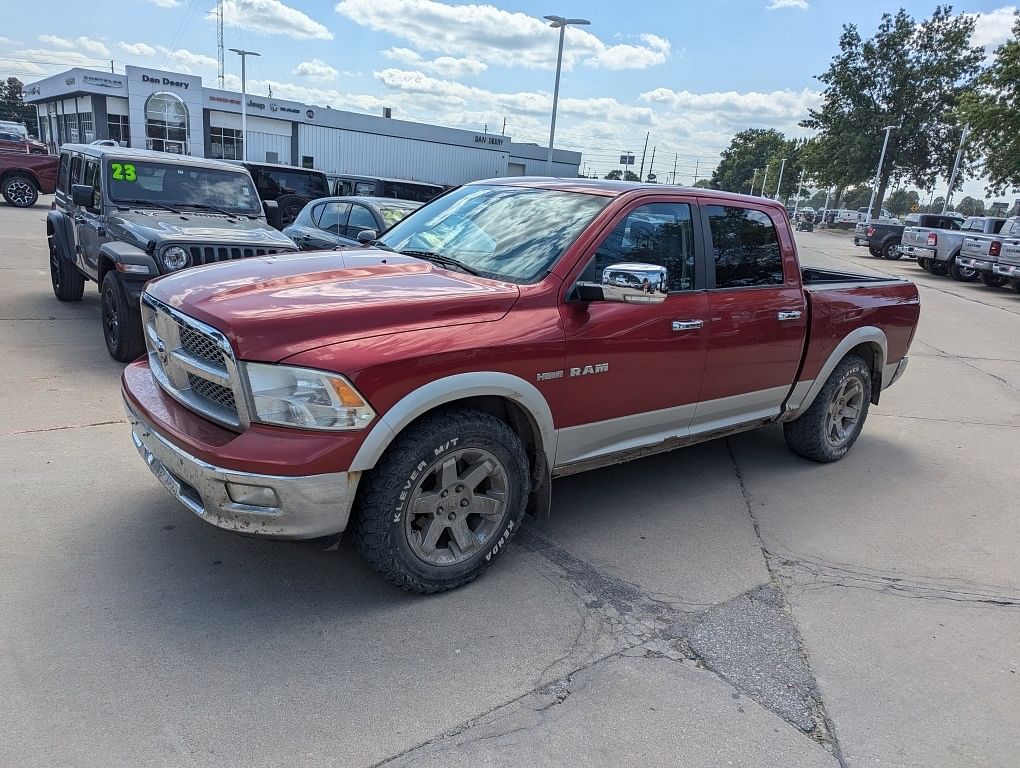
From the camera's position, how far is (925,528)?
459 cm

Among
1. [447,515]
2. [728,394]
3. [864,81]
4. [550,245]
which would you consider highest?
[864,81]

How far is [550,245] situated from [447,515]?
1.47 metres

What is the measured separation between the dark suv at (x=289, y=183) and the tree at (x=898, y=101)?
48499mm

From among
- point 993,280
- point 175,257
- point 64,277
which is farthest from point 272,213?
point 993,280

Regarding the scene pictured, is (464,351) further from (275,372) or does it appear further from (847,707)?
(847,707)

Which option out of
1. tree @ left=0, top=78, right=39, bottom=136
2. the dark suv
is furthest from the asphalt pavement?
tree @ left=0, top=78, right=39, bottom=136

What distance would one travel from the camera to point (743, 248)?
459 centimetres

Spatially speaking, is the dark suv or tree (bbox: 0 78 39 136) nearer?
the dark suv

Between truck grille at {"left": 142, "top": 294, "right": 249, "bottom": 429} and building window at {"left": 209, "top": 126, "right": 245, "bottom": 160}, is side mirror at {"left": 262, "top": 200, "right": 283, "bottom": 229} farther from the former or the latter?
building window at {"left": 209, "top": 126, "right": 245, "bottom": 160}

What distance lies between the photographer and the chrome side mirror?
334 centimetres

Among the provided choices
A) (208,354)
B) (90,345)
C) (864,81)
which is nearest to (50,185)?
(90,345)

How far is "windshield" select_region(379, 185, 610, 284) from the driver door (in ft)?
0.68

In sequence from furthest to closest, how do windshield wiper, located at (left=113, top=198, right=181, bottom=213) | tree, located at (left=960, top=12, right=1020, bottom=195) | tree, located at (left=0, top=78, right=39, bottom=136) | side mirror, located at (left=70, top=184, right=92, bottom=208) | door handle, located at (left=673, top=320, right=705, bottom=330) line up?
1. tree, located at (left=0, top=78, right=39, bottom=136)
2. tree, located at (left=960, top=12, right=1020, bottom=195)
3. windshield wiper, located at (left=113, top=198, right=181, bottom=213)
4. side mirror, located at (left=70, top=184, right=92, bottom=208)
5. door handle, located at (left=673, top=320, right=705, bottom=330)

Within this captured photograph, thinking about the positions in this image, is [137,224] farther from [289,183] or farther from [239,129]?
[239,129]
